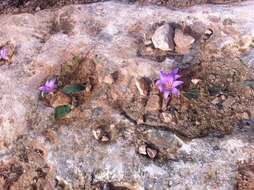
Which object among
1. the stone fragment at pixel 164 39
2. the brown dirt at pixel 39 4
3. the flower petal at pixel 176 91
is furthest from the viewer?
the brown dirt at pixel 39 4

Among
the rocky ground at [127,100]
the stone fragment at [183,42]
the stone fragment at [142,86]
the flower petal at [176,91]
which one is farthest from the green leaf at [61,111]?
the stone fragment at [183,42]

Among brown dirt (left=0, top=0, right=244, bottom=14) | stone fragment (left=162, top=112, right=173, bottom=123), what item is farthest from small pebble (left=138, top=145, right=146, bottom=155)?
Answer: brown dirt (left=0, top=0, right=244, bottom=14)

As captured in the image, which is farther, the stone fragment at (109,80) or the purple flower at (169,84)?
the stone fragment at (109,80)

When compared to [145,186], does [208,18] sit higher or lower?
higher

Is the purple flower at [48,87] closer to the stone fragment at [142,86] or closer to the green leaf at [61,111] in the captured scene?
the green leaf at [61,111]

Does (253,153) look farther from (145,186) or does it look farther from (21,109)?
(21,109)

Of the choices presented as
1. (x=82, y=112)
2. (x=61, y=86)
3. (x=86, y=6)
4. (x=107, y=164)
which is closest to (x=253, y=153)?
(x=107, y=164)
